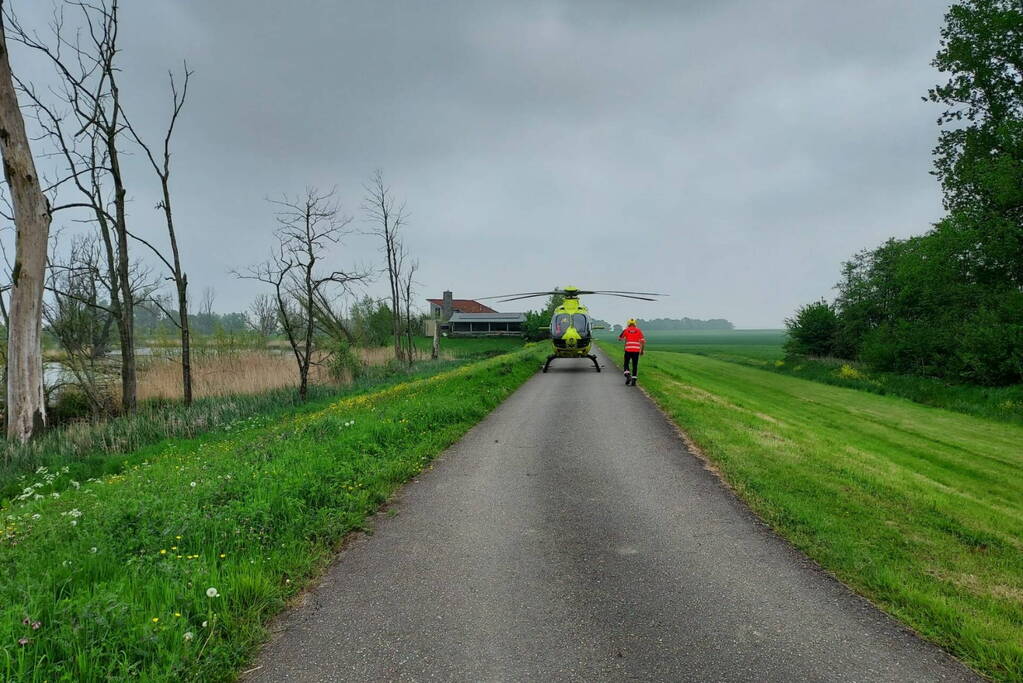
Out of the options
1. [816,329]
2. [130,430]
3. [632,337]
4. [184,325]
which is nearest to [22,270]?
[130,430]

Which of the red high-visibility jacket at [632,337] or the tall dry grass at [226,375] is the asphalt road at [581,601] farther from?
the tall dry grass at [226,375]

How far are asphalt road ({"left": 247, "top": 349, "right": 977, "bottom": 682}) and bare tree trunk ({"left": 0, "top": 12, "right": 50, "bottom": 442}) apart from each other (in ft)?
30.2

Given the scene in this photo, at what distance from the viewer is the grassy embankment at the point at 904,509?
11.0 feet

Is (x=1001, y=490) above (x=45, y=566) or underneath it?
underneath

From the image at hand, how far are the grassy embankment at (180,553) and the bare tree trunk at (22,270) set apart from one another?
127 inches

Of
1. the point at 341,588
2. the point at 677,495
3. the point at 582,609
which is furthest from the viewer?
the point at 677,495

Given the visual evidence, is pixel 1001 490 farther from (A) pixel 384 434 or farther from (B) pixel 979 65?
(B) pixel 979 65

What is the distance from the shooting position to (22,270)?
966 centimetres

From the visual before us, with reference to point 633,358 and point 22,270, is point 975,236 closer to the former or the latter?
point 633,358

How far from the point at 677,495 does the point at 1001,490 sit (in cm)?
673

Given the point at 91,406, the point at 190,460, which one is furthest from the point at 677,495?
the point at 91,406

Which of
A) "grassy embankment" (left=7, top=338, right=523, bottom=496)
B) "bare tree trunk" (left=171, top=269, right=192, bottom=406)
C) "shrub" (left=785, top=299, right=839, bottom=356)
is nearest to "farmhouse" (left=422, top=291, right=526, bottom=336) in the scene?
"shrub" (left=785, top=299, right=839, bottom=356)

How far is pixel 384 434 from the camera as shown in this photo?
8.19 meters

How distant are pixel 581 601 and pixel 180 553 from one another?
10.9 feet
